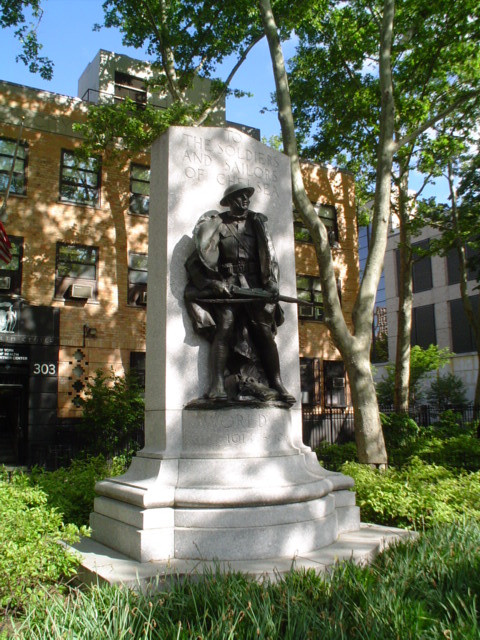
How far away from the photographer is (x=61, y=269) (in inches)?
822

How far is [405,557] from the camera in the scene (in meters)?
4.71

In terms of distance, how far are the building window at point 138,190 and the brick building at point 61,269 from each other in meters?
0.04

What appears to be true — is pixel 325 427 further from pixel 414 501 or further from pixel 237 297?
pixel 237 297

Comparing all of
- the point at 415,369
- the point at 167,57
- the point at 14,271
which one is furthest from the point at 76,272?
the point at 415,369

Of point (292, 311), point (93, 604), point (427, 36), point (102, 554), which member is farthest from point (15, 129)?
point (93, 604)

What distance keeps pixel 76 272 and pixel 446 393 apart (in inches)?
1016

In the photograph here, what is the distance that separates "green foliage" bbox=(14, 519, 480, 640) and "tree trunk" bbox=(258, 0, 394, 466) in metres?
8.31

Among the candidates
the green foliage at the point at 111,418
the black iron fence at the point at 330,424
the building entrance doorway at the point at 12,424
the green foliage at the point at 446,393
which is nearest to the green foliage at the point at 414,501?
the green foliage at the point at 111,418

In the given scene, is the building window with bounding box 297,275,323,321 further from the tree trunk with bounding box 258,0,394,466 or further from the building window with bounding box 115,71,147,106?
the tree trunk with bounding box 258,0,394,466

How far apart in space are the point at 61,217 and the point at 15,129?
11.1 ft

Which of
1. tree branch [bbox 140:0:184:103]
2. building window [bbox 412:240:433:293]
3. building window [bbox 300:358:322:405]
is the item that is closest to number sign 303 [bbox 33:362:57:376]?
tree branch [bbox 140:0:184:103]

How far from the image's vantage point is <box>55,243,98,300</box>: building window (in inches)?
808

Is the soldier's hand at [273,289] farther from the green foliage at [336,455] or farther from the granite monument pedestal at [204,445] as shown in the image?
the green foliage at [336,455]

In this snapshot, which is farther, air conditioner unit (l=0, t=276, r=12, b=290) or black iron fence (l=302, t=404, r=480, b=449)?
black iron fence (l=302, t=404, r=480, b=449)
